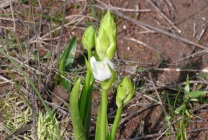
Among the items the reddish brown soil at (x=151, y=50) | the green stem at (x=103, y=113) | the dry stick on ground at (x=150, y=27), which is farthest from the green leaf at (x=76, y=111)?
the dry stick on ground at (x=150, y=27)

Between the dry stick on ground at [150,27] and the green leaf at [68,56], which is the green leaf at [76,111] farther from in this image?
the dry stick on ground at [150,27]

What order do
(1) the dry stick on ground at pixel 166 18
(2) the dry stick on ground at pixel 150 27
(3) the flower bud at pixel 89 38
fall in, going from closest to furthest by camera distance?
(3) the flower bud at pixel 89 38 < (2) the dry stick on ground at pixel 150 27 < (1) the dry stick on ground at pixel 166 18

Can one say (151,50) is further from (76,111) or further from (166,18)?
(76,111)

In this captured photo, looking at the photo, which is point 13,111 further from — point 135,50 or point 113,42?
point 113,42

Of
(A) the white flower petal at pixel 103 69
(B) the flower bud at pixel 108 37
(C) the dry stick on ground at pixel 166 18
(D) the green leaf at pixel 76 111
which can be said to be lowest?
(D) the green leaf at pixel 76 111

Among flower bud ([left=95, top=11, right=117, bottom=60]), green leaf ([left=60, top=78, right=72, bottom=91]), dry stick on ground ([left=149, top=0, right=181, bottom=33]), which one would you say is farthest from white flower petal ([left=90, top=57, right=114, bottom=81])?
dry stick on ground ([left=149, top=0, right=181, bottom=33])

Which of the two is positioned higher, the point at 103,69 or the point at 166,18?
the point at 103,69

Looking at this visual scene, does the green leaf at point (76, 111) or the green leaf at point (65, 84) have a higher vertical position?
the green leaf at point (76, 111)

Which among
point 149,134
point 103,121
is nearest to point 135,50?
point 149,134

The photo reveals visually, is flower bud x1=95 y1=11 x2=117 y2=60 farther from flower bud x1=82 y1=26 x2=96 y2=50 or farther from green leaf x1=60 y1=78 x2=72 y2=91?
green leaf x1=60 y1=78 x2=72 y2=91

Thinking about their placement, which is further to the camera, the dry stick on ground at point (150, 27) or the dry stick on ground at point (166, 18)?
the dry stick on ground at point (166, 18)

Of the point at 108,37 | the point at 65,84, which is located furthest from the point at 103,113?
the point at 65,84
